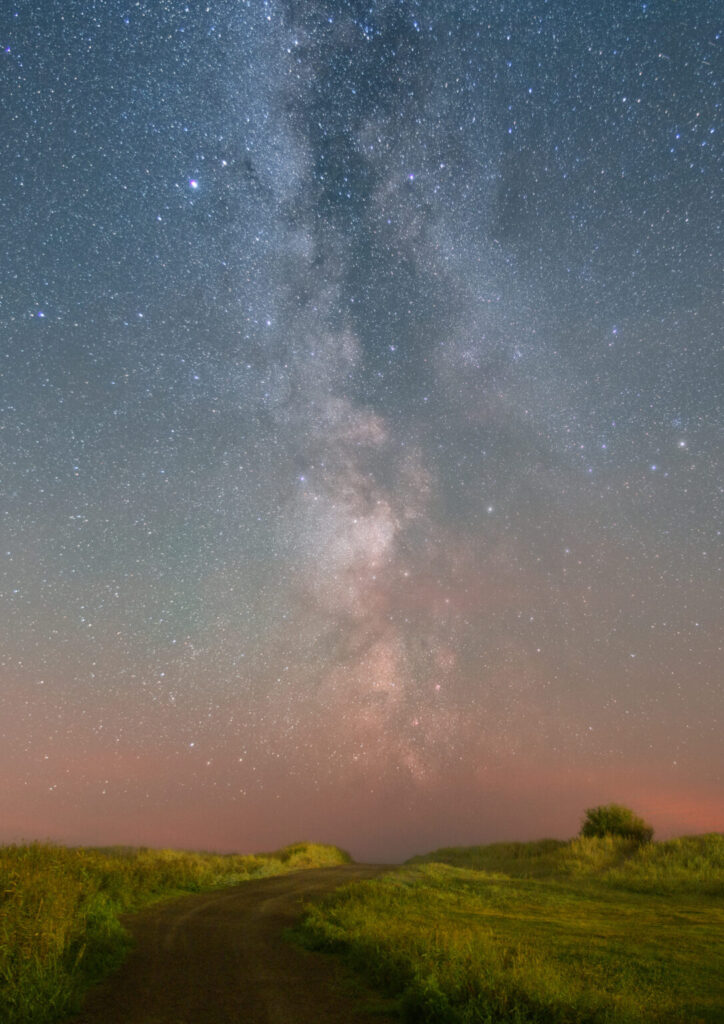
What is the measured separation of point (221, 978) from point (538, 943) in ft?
19.5

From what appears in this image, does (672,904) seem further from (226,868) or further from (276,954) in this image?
(226,868)

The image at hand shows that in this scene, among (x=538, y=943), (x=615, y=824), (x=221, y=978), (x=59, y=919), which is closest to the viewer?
(x=221, y=978)

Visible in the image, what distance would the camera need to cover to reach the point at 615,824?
119 feet

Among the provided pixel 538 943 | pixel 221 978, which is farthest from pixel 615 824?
pixel 221 978

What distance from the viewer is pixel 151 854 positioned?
2744cm

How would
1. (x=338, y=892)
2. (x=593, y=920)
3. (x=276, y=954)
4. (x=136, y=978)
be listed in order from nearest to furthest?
(x=136, y=978) → (x=276, y=954) → (x=593, y=920) → (x=338, y=892)

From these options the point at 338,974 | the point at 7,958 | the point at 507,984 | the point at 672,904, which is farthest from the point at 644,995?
the point at 672,904

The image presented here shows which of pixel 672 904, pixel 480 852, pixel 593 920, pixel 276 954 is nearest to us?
pixel 276 954

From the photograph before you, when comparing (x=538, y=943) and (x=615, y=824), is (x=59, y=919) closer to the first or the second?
(x=538, y=943)

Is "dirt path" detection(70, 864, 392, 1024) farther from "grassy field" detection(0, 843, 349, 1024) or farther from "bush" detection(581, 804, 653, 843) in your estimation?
"bush" detection(581, 804, 653, 843)

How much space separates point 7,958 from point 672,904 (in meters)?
19.3

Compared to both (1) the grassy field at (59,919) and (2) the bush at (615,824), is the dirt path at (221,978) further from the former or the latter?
(2) the bush at (615,824)

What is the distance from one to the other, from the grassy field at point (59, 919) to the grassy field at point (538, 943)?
161 inches

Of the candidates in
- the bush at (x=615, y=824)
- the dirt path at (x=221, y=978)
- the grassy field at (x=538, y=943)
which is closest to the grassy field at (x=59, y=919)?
the dirt path at (x=221, y=978)
